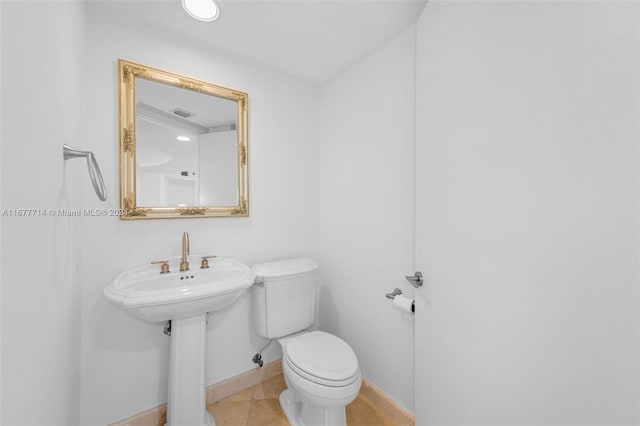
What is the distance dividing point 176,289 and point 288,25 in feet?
4.82

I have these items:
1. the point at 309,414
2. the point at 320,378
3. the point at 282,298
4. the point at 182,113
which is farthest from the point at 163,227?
the point at 309,414

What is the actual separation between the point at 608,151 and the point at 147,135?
69.2 inches

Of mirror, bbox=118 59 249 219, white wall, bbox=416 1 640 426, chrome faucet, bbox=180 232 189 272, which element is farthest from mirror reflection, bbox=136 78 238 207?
white wall, bbox=416 1 640 426

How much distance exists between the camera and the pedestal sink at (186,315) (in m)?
1.02

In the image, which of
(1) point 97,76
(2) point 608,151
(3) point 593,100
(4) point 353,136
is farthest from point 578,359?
(1) point 97,76

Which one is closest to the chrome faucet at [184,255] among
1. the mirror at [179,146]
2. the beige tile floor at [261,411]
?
the mirror at [179,146]

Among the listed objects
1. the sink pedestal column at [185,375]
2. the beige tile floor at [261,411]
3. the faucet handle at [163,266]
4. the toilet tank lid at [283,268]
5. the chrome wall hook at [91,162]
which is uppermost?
the chrome wall hook at [91,162]

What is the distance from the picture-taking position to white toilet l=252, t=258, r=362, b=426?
1082 millimetres

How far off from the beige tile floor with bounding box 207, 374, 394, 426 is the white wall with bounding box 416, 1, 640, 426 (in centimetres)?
65

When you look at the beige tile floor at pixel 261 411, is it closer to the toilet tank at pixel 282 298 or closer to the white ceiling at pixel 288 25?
the toilet tank at pixel 282 298

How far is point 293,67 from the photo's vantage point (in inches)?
65.9

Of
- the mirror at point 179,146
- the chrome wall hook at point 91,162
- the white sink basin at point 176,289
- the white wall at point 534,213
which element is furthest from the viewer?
the mirror at point 179,146

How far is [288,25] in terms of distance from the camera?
129 centimetres

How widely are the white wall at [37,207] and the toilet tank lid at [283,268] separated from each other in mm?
819
